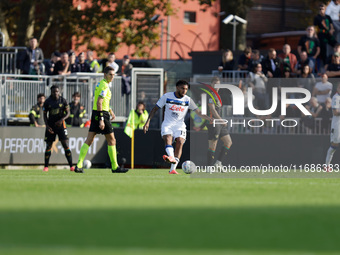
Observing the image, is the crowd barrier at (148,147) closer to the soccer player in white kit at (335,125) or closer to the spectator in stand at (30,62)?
the soccer player in white kit at (335,125)

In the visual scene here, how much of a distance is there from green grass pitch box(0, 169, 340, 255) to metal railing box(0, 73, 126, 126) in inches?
457

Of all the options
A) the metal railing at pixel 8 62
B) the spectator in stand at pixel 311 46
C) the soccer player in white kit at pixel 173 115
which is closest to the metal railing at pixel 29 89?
the metal railing at pixel 8 62

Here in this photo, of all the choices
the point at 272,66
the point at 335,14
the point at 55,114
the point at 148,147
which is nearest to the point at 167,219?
the point at 55,114

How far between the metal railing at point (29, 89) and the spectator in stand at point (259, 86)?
483 cm

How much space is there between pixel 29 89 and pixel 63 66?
3.87 feet

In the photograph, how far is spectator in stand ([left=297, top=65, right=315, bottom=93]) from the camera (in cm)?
2152

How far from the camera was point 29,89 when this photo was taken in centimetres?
2491

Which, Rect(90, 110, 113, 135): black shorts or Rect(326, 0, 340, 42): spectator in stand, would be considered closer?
Rect(90, 110, 113, 135): black shorts

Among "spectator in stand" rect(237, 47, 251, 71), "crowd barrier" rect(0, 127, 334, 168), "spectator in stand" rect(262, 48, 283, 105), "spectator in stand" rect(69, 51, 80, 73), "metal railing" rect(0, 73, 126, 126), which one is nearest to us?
"crowd barrier" rect(0, 127, 334, 168)

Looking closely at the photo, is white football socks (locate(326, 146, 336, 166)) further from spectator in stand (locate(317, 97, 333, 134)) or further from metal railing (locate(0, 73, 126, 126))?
metal railing (locate(0, 73, 126, 126))

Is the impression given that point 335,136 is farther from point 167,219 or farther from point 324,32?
point 167,219

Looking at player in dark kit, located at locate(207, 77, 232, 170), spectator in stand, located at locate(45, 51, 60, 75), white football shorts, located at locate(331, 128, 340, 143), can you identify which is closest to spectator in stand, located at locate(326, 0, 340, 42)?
white football shorts, located at locate(331, 128, 340, 143)

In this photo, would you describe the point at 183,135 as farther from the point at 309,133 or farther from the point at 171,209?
the point at 171,209

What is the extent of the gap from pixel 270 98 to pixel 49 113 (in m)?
4.97
